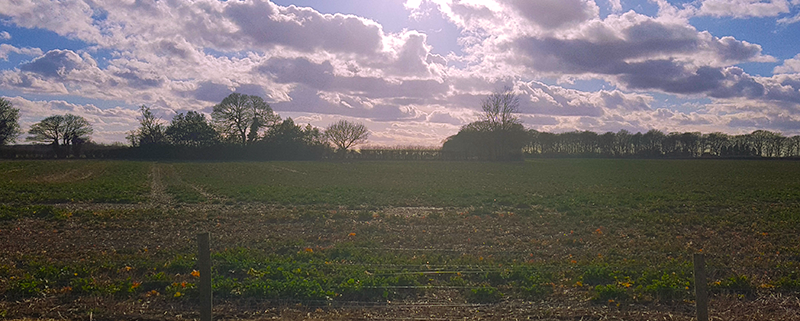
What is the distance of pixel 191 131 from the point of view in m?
83.8

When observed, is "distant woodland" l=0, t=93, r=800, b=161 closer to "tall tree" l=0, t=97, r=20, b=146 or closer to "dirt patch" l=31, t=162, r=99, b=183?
"tall tree" l=0, t=97, r=20, b=146

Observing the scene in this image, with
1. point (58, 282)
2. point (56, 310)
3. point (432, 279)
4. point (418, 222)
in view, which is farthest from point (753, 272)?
point (58, 282)

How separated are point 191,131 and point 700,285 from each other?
295 feet

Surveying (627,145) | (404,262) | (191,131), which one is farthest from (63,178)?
(627,145)

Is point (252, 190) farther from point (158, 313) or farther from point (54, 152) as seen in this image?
point (54, 152)

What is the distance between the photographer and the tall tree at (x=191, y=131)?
83.1m

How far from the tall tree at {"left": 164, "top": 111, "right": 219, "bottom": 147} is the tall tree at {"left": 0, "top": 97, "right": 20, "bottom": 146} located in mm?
23649

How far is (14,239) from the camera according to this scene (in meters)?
10.7

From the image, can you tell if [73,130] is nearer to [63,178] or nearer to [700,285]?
[63,178]

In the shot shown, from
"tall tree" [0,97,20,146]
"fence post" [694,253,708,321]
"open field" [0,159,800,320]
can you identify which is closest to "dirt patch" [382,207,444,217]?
"open field" [0,159,800,320]

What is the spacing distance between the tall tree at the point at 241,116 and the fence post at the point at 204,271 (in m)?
84.1

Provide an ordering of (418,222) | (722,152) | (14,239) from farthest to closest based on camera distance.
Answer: (722,152) < (418,222) < (14,239)

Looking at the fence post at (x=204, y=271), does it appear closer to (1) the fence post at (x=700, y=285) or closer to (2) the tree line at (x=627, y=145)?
(1) the fence post at (x=700, y=285)

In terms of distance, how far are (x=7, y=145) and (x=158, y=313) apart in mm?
92702
